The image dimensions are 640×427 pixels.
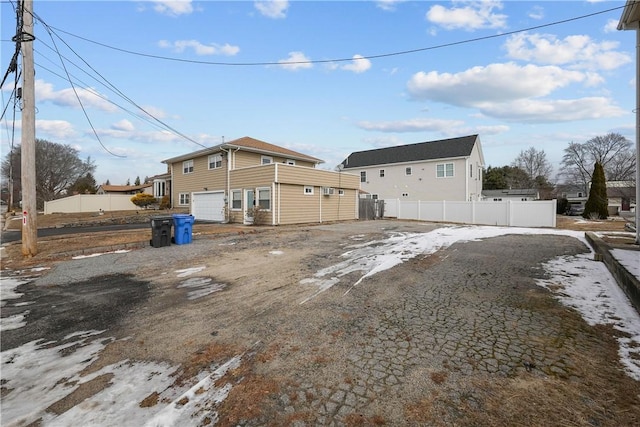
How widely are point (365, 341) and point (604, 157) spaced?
6563cm

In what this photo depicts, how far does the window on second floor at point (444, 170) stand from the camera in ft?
92.5

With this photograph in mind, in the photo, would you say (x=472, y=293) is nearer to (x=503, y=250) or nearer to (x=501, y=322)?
(x=501, y=322)

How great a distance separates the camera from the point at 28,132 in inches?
334

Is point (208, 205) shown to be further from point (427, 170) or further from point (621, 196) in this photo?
point (621, 196)

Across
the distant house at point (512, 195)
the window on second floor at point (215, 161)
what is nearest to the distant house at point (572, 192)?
the distant house at point (512, 195)

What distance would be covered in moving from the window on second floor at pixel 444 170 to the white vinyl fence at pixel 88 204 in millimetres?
31699

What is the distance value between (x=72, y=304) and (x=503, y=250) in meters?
9.89

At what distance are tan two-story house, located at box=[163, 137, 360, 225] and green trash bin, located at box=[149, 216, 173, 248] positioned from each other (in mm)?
7730

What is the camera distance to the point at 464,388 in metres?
2.48

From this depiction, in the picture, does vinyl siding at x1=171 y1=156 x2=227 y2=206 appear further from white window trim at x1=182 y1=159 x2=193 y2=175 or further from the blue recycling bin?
the blue recycling bin

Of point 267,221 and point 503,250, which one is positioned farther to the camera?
point 267,221

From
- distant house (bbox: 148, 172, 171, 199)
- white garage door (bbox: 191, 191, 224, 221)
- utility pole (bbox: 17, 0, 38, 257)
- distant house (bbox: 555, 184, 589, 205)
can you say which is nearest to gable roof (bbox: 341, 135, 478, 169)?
white garage door (bbox: 191, 191, 224, 221)

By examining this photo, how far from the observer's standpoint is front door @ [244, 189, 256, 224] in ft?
60.4

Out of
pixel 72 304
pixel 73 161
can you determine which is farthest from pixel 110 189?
pixel 72 304
